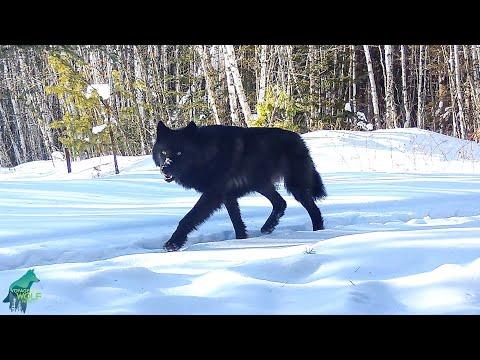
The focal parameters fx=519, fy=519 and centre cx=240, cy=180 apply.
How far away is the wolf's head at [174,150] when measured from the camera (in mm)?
3584

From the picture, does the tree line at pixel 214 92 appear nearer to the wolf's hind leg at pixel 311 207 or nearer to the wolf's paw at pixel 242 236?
the wolf's paw at pixel 242 236

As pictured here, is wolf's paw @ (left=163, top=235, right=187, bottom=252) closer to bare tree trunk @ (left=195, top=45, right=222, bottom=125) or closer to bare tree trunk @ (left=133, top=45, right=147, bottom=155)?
bare tree trunk @ (left=133, top=45, right=147, bottom=155)

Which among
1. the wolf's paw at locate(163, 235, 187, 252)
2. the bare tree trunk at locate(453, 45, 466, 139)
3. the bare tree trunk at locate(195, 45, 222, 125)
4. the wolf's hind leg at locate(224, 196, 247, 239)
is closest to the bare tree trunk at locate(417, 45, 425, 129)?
the bare tree trunk at locate(453, 45, 466, 139)

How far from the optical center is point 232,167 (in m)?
3.80

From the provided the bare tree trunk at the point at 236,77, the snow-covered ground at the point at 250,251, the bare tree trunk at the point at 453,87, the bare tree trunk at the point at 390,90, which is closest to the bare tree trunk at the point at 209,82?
the bare tree trunk at the point at 236,77

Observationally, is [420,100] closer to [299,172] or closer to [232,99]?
[232,99]

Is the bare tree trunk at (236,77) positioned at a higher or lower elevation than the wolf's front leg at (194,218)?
higher

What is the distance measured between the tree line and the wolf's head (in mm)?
1726

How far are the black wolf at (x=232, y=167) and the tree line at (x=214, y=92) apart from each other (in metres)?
1.85

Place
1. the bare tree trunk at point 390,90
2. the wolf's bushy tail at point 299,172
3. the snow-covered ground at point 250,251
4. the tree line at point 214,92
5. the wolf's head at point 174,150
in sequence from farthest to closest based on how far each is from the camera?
the bare tree trunk at point 390,90, the tree line at point 214,92, the wolf's bushy tail at point 299,172, the wolf's head at point 174,150, the snow-covered ground at point 250,251

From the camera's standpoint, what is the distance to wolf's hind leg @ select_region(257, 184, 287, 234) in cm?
403

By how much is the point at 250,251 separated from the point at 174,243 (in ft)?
2.45
